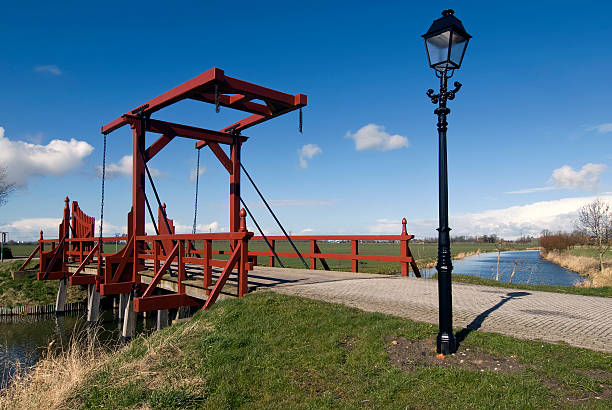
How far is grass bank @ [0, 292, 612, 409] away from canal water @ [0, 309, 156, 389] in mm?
6877

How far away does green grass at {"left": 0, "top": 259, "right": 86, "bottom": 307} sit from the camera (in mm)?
19727

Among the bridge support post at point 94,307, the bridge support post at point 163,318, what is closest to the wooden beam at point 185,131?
the bridge support post at point 163,318

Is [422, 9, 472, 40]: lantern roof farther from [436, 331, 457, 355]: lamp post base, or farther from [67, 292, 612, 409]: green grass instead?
[67, 292, 612, 409]: green grass

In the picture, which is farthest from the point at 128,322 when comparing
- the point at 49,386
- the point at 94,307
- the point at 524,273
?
the point at 524,273

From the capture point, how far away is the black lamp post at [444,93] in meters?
5.26

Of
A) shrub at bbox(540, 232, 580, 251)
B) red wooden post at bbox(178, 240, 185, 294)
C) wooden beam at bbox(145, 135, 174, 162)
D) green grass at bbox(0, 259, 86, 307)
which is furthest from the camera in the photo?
shrub at bbox(540, 232, 580, 251)

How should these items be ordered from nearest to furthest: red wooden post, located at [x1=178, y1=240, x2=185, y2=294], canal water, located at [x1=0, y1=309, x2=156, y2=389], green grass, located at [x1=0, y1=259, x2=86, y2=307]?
1. red wooden post, located at [x1=178, y1=240, x2=185, y2=294]
2. canal water, located at [x1=0, y1=309, x2=156, y2=389]
3. green grass, located at [x1=0, y1=259, x2=86, y2=307]

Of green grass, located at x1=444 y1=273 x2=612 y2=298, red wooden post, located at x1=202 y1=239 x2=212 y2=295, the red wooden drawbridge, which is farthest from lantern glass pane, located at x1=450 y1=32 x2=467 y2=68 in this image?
green grass, located at x1=444 y1=273 x2=612 y2=298

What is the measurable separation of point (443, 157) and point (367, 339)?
8.12 ft

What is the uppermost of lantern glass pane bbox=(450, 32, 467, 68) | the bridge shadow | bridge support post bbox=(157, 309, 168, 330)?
lantern glass pane bbox=(450, 32, 467, 68)

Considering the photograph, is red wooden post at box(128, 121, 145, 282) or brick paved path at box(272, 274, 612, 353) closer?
brick paved path at box(272, 274, 612, 353)

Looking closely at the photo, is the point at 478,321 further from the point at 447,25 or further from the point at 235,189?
the point at 235,189

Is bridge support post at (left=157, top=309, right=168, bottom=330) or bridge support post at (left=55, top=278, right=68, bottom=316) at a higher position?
bridge support post at (left=157, top=309, right=168, bottom=330)

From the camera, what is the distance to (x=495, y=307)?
730 cm
